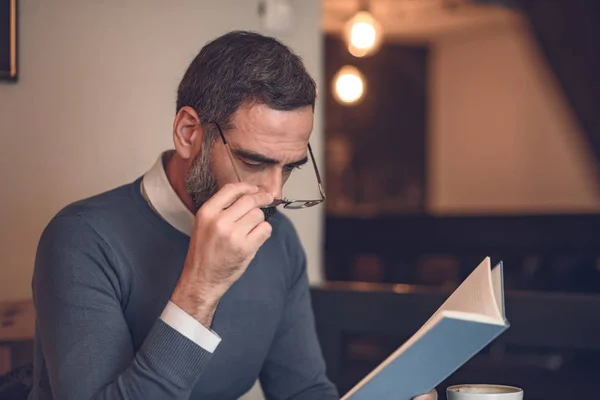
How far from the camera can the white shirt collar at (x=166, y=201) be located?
1.76m

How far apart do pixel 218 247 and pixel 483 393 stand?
486 mm

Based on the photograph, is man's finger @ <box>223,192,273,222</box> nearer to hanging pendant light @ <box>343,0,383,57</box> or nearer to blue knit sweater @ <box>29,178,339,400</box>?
blue knit sweater @ <box>29,178,339,400</box>

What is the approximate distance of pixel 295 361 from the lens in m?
1.98

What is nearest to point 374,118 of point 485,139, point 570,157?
point 485,139

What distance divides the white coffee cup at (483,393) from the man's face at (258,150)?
1.68 ft

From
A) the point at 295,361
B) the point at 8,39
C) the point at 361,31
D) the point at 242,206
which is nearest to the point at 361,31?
the point at 361,31

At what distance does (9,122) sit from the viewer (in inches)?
80.4

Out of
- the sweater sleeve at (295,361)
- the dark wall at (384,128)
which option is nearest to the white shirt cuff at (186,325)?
the sweater sleeve at (295,361)

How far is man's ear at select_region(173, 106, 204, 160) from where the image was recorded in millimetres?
1669

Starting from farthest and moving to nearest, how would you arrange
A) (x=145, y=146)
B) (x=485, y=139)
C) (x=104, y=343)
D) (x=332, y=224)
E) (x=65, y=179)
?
(x=485, y=139) < (x=332, y=224) < (x=145, y=146) < (x=65, y=179) < (x=104, y=343)

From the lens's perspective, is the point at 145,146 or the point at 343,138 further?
the point at 343,138

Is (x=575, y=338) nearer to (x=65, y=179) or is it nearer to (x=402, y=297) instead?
(x=402, y=297)

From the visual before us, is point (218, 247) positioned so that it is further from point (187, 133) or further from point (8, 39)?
point (8, 39)

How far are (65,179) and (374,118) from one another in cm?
736
